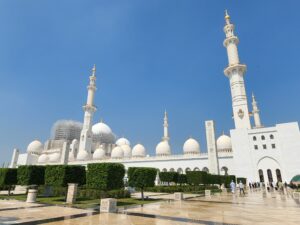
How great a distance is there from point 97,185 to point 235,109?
30.8m

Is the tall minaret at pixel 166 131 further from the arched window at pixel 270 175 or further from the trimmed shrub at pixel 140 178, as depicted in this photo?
the trimmed shrub at pixel 140 178

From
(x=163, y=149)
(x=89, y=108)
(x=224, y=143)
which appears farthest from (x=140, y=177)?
(x=89, y=108)

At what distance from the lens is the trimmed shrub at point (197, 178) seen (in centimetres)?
2681

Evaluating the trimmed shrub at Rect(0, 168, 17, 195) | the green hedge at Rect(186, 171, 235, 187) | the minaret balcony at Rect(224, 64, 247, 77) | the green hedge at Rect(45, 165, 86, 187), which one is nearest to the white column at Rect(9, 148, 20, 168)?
the trimmed shrub at Rect(0, 168, 17, 195)

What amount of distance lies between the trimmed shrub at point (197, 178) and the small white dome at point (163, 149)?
18348 mm

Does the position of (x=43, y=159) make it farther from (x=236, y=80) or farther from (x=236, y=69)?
(x=236, y=69)

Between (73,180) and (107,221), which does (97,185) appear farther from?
(107,221)

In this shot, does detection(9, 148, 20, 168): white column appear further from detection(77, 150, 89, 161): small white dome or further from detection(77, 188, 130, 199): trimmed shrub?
detection(77, 188, 130, 199): trimmed shrub

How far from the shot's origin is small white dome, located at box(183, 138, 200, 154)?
43.8 metres

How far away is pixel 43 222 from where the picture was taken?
7.86m

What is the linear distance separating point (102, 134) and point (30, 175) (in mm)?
43424

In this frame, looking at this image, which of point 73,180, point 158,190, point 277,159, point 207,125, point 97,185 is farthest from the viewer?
point 207,125

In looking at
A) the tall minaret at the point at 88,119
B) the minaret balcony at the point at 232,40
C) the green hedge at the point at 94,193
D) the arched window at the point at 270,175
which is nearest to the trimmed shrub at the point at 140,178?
the green hedge at the point at 94,193

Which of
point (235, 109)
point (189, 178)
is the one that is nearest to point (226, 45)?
point (235, 109)
